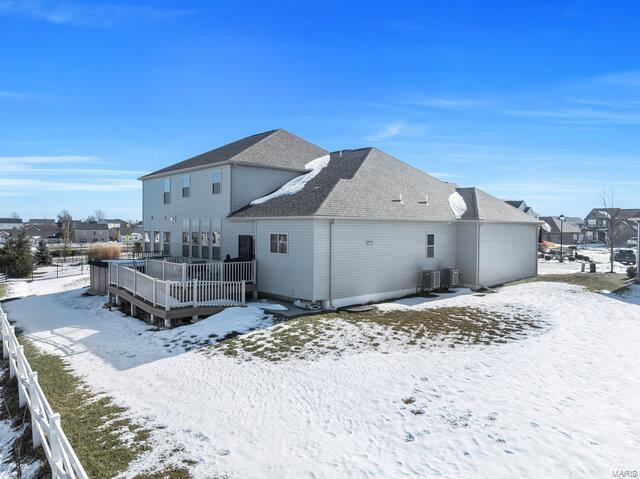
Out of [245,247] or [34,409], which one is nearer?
[34,409]

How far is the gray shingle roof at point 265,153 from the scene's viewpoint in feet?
67.5

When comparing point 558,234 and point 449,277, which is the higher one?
point 558,234

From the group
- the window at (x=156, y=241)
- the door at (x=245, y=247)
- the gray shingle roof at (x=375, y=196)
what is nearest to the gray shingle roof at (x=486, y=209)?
the gray shingle roof at (x=375, y=196)

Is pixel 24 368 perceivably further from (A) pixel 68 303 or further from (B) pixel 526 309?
(B) pixel 526 309

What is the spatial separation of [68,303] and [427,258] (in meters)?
17.8

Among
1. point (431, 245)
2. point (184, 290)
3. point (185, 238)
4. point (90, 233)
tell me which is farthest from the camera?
point (90, 233)

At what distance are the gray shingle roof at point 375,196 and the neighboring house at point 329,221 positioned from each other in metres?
0.07

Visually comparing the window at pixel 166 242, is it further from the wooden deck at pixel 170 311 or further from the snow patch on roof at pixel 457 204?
the snow patch on roof at pixel 457 204

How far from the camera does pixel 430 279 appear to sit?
1948 centimetres

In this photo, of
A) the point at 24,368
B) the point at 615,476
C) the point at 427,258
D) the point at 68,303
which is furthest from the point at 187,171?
the point at 615,476

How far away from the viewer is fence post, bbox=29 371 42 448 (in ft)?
24.0

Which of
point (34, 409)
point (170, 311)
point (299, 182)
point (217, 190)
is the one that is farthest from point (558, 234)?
point (34, 409)

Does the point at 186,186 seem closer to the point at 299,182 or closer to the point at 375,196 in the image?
the point at 299,182

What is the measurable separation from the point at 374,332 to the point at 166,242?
16059mm
